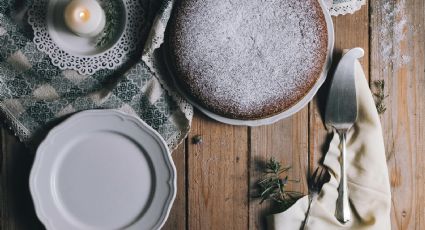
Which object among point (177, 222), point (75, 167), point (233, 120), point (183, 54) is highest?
point (183, 54)

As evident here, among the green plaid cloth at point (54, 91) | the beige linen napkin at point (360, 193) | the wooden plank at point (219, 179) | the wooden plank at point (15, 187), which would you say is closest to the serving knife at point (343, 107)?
the beige linen napkin at point (360, 193)

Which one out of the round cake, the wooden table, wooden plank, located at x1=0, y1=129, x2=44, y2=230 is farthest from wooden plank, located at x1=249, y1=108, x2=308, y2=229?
wooden plank, located at x1=0, y1=129, x2=44, y2=230

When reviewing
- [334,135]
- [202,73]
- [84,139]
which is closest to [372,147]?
[334,135]

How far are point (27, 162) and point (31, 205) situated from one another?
11cm

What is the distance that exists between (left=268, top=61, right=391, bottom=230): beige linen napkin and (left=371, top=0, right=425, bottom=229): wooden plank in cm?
6

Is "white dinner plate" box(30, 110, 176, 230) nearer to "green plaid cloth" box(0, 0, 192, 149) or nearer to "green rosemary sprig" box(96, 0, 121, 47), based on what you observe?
"green plaid cloth" box(0, 0, 192, 149)

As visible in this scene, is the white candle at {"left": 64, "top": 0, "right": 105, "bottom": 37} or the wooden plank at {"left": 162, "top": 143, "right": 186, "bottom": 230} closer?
the white candle at {"left": 64, "top": 0, "right": 105, "bottom": 37}

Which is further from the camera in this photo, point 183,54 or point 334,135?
point 334,135

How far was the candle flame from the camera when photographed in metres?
1.09

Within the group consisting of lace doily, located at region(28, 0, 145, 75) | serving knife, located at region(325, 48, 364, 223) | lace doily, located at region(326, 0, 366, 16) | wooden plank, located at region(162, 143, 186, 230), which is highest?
lace doily, located at region(326, 0, 366, 16)

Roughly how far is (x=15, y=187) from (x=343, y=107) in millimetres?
813

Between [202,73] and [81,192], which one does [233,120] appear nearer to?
[202,73]

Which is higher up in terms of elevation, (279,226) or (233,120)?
(233,120)

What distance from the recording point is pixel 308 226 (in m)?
1.22
